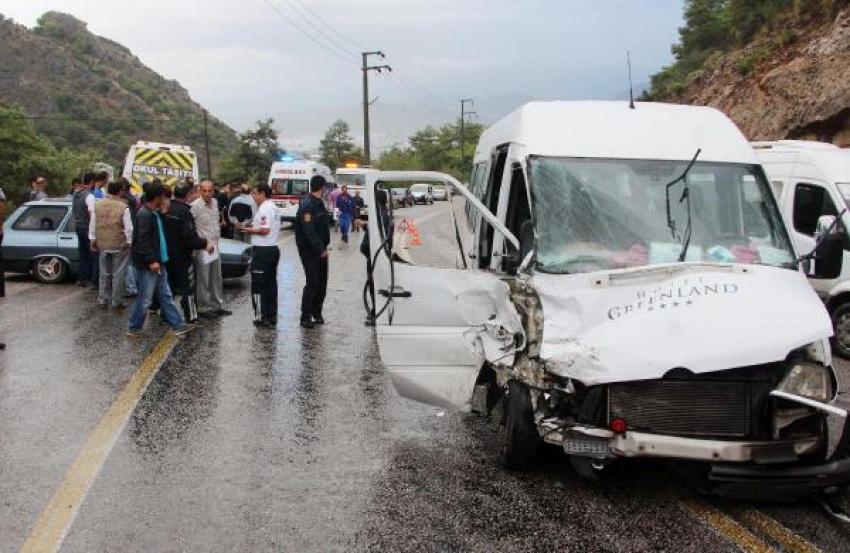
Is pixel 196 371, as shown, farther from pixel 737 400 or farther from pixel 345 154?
pixel 345 154

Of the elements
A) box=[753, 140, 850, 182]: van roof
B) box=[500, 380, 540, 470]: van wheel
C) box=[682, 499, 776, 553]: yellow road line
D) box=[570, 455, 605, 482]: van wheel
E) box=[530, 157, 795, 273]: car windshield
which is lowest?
box=[682, 499, 776, 553]: yellow road line

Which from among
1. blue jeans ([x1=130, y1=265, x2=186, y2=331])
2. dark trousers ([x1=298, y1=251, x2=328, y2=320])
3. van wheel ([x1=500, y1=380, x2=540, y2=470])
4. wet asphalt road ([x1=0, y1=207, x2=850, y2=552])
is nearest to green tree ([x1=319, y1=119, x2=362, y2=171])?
dark trousers ([x1=298, y1=251, x2=328, y2=320])

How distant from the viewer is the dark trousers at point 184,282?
9.73 meters

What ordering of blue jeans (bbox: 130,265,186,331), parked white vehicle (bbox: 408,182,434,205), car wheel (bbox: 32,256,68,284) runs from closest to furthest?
blue jeans (bbox: 130,265,186,331) < car wheel (bbox: 32,256,68,284) < parked white vehicle (bbox: 408,182,434,205)

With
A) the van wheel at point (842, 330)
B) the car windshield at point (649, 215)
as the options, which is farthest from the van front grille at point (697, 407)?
the van wheel at point (842, 330)

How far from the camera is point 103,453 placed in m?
5.28

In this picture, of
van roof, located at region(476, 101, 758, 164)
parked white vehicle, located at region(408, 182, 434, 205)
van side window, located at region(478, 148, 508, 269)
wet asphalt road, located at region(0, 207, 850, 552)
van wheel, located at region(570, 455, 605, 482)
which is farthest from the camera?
parked white vehicle, located at region(408, 182, 434, 205)

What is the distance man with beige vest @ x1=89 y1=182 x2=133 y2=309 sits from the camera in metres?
10.4

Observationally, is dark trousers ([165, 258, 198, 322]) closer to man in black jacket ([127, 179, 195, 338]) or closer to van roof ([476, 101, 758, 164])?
man in black jacket ([127, 179, 195, 338])

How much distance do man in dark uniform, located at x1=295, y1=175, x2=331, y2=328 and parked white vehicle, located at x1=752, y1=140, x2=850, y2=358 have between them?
A: 206 inches

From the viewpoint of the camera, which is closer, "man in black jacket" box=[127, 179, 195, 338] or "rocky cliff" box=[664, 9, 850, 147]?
"man in black jacket" box=[127, 179, 195, 338]

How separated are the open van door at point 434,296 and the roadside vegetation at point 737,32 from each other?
841 inches

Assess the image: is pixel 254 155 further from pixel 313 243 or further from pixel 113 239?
pixel 313 243

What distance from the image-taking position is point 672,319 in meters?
4.32
